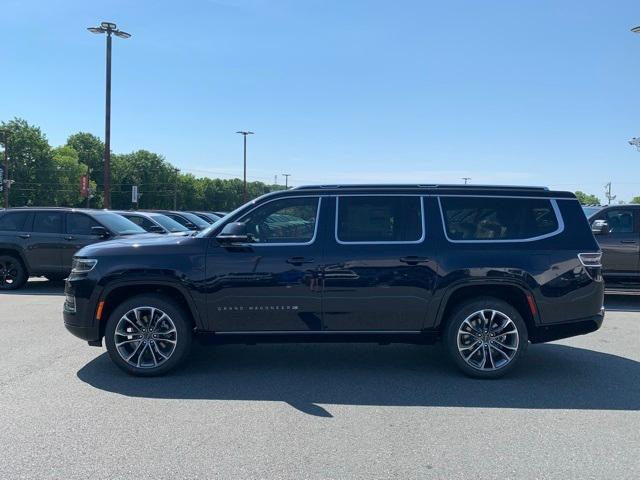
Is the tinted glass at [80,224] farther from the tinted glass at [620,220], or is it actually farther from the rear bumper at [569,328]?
the tinted glass at [620,220]

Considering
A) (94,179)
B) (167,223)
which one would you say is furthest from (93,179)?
(167,223)

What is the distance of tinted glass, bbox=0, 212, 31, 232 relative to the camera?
38.2 ft

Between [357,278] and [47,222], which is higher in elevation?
[47,222]

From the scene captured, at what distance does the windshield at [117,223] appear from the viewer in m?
11.3

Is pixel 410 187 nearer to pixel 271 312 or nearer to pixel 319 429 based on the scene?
pixel 271 312

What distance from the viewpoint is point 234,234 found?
541cm

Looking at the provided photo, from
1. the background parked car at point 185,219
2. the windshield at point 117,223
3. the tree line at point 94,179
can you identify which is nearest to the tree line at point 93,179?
the tree line at point 94,179

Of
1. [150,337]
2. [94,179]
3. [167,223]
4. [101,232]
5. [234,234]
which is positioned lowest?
[150,337]

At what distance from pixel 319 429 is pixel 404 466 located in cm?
84

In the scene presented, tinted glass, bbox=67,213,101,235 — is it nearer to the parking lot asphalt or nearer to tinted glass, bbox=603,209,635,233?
the parking lot asphalt

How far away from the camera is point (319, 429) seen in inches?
169

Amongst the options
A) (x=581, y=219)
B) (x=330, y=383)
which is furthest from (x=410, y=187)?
(x=330, y=383)

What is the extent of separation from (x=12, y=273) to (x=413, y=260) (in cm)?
963

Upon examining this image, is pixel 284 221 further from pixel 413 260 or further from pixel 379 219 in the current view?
pixel 413 260
